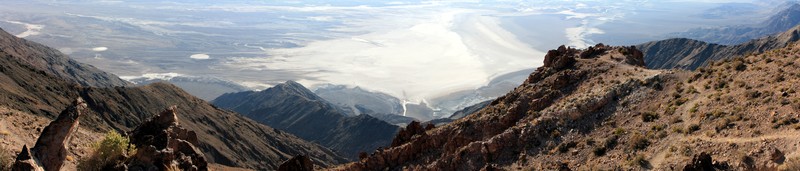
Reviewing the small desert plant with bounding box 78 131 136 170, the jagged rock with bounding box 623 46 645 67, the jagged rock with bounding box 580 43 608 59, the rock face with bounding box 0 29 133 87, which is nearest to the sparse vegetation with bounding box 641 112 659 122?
the jagged rock with bounding box 623 46 645 67

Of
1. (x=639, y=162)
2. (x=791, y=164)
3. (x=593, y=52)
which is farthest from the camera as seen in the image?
(x=593, y=52)

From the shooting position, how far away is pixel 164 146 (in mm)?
20047

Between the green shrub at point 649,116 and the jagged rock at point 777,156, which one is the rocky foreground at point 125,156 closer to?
the green shrub at point 649,116

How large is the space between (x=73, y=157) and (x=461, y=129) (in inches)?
664

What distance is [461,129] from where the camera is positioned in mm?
31312

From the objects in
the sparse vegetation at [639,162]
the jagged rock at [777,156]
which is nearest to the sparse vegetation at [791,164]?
the jagged rock at [777,156]

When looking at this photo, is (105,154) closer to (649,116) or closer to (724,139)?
(724,139)

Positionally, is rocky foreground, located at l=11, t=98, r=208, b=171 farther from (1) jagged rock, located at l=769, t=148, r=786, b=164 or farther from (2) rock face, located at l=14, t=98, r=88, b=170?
(1) jagged rock, located at l=769, t=148, r=786, b=164

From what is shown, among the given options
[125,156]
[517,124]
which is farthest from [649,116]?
[125,156]

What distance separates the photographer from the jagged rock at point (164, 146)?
18.6 metres

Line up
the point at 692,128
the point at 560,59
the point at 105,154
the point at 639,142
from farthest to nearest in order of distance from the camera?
the point at 560,59 → the point at 639,142 → the point at 692,128 → the point at 105,154

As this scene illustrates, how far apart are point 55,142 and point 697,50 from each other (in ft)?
379

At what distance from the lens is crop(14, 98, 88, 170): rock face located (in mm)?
17531

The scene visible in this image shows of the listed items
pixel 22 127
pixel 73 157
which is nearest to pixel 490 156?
pixel 73 157
